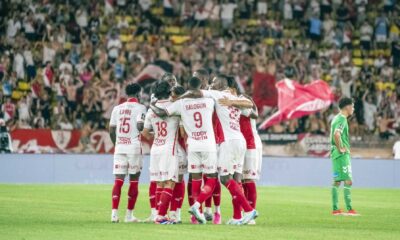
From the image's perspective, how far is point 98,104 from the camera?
36.1 m

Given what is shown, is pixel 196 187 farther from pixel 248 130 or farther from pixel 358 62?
pixel 358 62

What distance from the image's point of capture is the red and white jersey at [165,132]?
17.8 metres

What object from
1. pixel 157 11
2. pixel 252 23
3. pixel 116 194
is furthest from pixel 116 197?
pixel 252 23

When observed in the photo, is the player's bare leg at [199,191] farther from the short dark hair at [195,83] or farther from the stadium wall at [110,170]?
the stadium wall at [110,170]

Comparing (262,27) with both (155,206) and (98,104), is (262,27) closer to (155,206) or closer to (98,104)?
(98,104)

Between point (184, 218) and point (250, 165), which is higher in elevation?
point (250, 165)

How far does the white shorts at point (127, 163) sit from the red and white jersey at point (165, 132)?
0.83m

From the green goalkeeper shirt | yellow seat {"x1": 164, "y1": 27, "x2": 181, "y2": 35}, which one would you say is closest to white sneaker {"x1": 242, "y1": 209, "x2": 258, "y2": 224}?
the green goalkeeper shirt

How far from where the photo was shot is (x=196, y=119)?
17.5 m

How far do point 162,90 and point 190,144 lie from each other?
98 cm

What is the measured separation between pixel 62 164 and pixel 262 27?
11.8 m

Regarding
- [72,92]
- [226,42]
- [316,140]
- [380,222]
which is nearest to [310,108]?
[316,140]

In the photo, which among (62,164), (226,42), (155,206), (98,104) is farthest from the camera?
(226,42)

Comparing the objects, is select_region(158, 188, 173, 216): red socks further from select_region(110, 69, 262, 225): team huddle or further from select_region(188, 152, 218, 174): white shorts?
select_region(188, 152, 218, 174): white shorts
